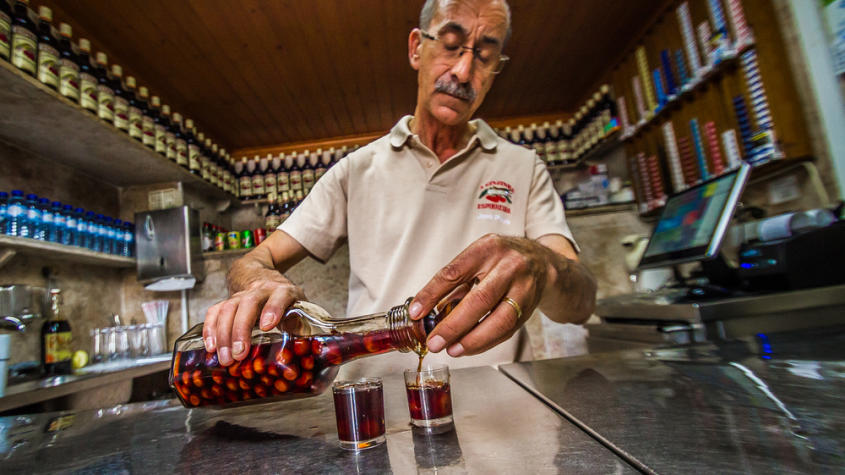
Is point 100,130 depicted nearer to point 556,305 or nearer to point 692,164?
point 556,305

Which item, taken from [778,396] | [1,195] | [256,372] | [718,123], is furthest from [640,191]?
[1,195]

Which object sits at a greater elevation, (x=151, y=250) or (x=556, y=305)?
(x=151, y=250)

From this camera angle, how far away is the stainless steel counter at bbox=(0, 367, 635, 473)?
1.38 ft

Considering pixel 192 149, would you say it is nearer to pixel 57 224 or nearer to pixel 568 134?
pixel 57 224

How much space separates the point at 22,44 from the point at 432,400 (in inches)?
86.9

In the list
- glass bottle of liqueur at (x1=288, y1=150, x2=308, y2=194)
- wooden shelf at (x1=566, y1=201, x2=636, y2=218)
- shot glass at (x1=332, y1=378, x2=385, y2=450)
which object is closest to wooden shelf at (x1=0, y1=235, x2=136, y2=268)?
glass bottle of liqueur at (x1=288, y1=150, x2=308, y2=194)

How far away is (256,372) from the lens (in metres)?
0.54

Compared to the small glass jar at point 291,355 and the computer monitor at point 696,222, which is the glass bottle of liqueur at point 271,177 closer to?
the computer monitor at point 696,222

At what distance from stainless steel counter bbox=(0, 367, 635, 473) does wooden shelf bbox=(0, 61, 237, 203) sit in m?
1.56

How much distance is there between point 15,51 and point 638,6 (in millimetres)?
3122

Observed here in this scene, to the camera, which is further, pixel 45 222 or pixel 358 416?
pixel 45 222

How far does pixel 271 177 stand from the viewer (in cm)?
353

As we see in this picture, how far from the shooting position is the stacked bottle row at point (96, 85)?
1.73 m

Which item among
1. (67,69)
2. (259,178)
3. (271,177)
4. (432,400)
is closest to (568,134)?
(271,177)
